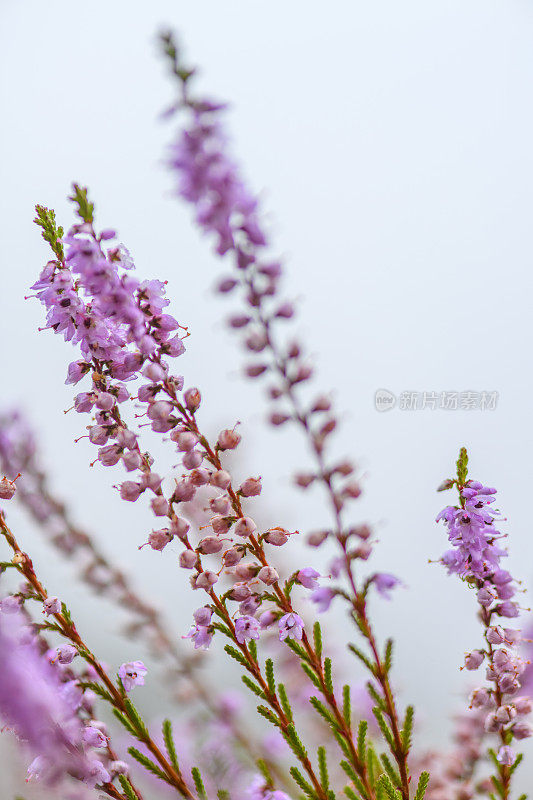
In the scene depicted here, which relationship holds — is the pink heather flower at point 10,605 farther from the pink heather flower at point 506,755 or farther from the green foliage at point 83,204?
the pink heather flower at point 506,755

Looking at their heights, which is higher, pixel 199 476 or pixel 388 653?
→ pixel 199 476

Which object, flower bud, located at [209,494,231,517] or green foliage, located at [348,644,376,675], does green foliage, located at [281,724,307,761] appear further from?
flower bud, located at [209,494,231,517]

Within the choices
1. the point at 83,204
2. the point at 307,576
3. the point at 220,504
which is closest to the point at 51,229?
the point at 83,204

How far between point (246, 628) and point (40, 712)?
195 mm

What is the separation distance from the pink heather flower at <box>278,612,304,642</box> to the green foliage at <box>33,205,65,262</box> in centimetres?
40

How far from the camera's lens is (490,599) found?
69 centimetres

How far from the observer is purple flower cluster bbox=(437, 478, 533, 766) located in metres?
0.67

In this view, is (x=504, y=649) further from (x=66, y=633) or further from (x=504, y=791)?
(x=66, y=633)

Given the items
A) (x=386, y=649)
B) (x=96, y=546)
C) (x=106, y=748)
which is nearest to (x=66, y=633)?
(x=106, y=748)

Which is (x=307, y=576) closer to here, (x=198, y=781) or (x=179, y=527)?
(x=179, y=527)

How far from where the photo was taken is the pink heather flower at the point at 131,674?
750 millimetres

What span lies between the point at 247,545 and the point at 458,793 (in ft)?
1.63

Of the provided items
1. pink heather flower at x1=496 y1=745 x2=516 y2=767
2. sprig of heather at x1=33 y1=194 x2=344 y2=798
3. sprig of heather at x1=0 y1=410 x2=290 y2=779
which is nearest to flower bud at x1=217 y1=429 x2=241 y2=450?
sprig of heather at x1=33 y1=194 x2=344 y2=798

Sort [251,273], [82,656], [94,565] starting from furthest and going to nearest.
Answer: [94,565] → [82,656] → [251,273]
